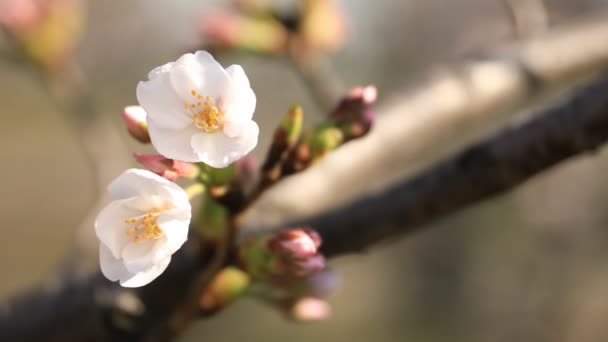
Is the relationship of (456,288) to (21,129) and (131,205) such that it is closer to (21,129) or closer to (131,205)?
(131,205)

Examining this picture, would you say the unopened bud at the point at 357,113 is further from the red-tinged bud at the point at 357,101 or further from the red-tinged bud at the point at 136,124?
the red-tinged bud at the point at 136,124

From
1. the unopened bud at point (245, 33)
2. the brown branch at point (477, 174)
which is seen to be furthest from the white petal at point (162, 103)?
the unopened bud at point (245, 33)

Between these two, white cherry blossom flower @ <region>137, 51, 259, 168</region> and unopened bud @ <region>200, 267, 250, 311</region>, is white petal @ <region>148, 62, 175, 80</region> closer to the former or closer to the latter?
white cherry blossom flower @ <region>137, 51, 259, 168</region>

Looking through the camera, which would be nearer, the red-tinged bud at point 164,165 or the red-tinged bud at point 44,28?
the red-tinged bud at point 164,165

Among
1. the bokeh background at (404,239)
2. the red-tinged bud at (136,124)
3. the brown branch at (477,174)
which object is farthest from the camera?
the bokeh background at (404,239)

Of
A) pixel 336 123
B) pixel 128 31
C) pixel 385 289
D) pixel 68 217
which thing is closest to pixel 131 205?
pixel 336 123

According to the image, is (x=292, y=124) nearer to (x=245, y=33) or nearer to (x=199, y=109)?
(x=199, y=109)
